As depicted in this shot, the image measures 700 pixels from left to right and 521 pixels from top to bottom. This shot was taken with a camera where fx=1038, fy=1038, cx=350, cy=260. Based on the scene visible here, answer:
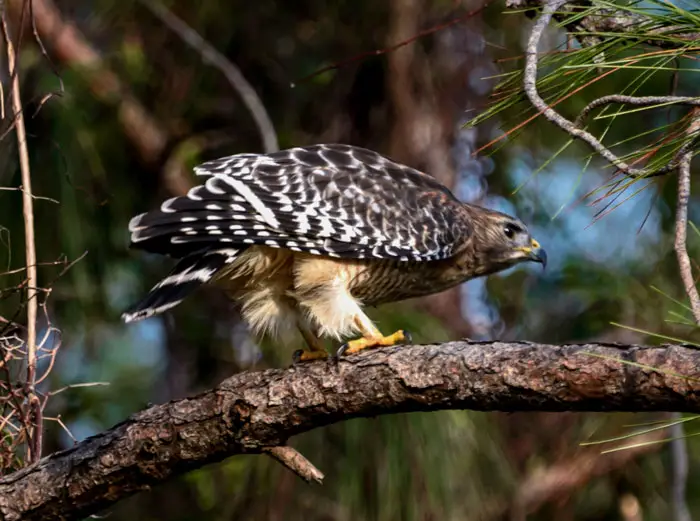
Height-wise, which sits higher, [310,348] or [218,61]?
[218,61]

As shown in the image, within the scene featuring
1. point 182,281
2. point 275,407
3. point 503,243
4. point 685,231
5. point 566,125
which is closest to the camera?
point 685,231

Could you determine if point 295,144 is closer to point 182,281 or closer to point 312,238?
point 312,238

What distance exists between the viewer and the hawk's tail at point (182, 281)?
3.53 meters

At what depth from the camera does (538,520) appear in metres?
6.46

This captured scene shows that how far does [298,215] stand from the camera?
4.08 metres

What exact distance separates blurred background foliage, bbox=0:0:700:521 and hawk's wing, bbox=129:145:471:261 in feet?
2.96

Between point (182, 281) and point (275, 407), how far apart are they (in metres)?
0.77

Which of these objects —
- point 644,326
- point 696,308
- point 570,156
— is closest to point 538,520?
point 644,326

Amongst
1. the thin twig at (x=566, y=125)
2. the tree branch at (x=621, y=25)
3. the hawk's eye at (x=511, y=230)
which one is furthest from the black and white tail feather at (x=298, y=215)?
the thin twig at (x=566, y=125)

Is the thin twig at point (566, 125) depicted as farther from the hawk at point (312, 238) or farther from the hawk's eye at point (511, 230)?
the hawk's eye at point (511, 230)

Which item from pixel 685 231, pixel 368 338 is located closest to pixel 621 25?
pixel 685 231

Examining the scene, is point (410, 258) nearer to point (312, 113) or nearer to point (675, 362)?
point (675, 362)

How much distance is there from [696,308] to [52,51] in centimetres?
494

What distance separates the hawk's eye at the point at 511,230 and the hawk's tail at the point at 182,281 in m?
1.60
